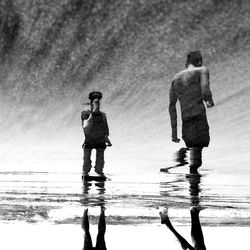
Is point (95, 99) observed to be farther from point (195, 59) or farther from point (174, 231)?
point (174, 231)

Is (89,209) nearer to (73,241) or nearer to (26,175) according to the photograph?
(73,241)

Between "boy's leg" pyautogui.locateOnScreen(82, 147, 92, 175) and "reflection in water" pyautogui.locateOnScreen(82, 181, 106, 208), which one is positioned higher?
"boy's leg" pyautogui.locateOnScreen(82, 147, 92, 175)

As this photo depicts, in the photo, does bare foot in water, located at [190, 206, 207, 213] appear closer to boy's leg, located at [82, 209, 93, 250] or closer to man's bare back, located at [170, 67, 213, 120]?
boy's leg, located at [82, 209, 93, 250]

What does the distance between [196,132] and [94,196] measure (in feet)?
4.79

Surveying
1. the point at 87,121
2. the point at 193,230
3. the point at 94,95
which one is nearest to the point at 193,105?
the point at 94,95

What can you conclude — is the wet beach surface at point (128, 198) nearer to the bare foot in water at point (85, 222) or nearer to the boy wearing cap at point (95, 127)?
the bare foot in water at point (85, 222)

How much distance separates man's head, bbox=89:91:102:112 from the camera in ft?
36.7

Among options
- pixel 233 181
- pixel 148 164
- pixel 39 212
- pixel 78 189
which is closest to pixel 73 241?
pixel 39 212

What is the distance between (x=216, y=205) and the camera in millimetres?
8719

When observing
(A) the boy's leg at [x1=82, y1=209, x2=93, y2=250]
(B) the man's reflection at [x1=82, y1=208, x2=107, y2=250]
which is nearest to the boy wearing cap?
(A) the boy's leg at [x1=82, y1=209, x2=93, y2=250]

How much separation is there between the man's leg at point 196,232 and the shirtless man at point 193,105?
2.26m

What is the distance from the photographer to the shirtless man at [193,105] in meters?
10.5

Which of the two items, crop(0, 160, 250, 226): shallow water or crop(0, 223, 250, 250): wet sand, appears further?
crop(0, 160, 250, 226): shallow water

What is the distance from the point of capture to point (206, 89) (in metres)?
10.2
